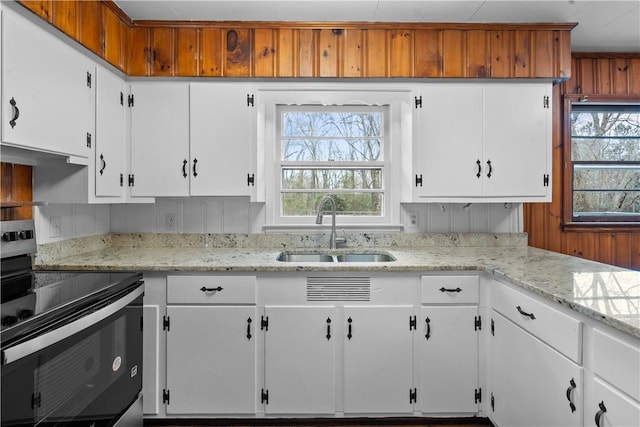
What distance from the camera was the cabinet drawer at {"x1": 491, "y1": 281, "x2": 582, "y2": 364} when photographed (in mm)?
1344

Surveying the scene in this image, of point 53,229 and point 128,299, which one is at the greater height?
point 53,229

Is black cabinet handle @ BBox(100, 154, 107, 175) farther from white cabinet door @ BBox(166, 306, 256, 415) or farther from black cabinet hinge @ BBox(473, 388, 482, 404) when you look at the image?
black cabinet hinge @ BBox(473, 388, 482, 404)

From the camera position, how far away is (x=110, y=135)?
7.30 feet

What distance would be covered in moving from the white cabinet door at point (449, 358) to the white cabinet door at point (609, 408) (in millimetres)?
763

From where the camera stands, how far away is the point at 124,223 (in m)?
2.68

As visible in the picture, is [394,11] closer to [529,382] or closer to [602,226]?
[529,382]

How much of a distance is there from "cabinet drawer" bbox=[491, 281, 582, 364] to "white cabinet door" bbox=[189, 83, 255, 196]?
1596mm

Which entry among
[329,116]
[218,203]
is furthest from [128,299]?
[329,116]

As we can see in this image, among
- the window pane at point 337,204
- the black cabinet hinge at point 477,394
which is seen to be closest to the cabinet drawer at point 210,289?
the window pane at point 337,204

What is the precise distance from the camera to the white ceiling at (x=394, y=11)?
219 cm

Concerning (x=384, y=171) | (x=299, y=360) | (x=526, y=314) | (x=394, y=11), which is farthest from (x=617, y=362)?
(x=394, y=11)

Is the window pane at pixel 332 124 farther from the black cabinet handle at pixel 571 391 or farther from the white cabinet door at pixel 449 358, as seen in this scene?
the black cabinet handle at pixel 571 391

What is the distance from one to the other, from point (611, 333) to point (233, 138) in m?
2.10

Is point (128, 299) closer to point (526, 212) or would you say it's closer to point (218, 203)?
point (218, 203)
